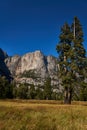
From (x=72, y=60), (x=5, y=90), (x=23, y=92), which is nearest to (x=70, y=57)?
(x=72, y=60)

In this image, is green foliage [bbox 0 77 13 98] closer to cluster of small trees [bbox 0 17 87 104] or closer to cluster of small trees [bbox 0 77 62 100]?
cluster of small trees [bbox 0 77 62 100]

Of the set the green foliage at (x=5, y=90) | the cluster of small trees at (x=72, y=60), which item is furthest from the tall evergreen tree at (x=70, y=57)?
the green foliage at (x=5, y=90)

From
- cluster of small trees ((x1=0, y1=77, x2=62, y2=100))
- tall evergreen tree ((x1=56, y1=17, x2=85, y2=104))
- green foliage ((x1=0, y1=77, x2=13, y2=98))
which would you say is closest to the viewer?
tall evergreen tree ((x1=56, y1=17, x2=85, y2=104))

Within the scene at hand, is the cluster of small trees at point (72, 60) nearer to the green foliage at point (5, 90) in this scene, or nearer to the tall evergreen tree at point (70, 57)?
the tall evergreen tree at point (70, 57)

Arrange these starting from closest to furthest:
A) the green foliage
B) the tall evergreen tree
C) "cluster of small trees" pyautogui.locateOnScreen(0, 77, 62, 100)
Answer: the tall evergreen tree → the green foliage → "cluster of small trees" pyautogui.locateOnScreen(0, 77, 62, 100)

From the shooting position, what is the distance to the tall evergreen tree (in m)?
34.1

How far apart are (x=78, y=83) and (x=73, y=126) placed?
24.8m

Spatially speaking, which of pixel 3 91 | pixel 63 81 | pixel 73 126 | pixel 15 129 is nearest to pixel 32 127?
pixel 15 129

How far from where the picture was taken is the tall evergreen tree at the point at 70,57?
34062 mm

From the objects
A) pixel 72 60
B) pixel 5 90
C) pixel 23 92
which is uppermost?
pixel 72 60

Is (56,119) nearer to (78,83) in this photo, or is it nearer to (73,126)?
(73,126)

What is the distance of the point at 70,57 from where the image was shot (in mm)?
34781

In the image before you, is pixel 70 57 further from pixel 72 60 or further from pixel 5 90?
pixel 5 90

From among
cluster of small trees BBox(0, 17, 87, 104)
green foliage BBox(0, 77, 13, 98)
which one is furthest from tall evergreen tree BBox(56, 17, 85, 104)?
green foliage BBox(0, 77, 13, 98)
